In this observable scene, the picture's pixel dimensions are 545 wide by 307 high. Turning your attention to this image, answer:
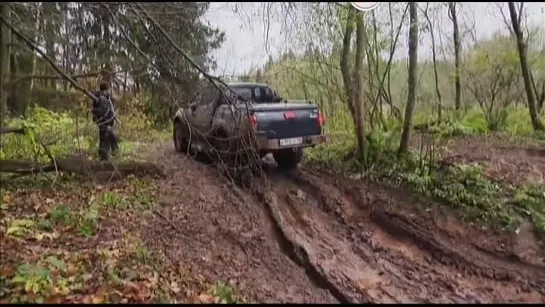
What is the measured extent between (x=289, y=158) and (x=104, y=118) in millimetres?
3789

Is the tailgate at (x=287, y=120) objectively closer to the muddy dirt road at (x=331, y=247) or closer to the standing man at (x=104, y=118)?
the muddy dirt road at (x=331, y=247)

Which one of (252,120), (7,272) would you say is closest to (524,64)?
(252,120)

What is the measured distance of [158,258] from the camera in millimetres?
5414

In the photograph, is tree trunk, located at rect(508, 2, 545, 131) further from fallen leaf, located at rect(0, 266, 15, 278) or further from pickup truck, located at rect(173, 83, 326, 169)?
fallen leaf, located at rect(0, 266, 15, 278)

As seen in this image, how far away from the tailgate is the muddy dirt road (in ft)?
3.18

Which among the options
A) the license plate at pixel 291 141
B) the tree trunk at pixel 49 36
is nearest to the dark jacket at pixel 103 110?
the tree trunk at pixel 49 36

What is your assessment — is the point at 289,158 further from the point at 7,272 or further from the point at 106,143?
the point at 7,272

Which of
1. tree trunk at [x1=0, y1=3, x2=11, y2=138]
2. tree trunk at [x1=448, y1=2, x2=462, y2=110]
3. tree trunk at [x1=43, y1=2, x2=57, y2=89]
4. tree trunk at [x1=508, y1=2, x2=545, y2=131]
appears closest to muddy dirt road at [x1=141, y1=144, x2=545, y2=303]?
tree trunk at [x1=43, y1=2, x2=57, y2=89]

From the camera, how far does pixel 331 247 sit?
6777 millimetres

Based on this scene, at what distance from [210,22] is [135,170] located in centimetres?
385

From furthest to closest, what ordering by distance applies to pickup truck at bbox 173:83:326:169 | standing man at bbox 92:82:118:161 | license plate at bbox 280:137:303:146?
1. license plate at bbox 280:137:303:146
2. pickup truck at bbox 173:83:326:169
3. standing man at bbox 92:82:118:161

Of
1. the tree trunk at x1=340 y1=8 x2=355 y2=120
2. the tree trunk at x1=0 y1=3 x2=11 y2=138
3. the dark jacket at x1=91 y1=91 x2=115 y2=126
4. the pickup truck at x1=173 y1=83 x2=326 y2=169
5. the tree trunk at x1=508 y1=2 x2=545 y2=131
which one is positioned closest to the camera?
the tree trunk at x1=0 y1=3 x2=11 y2=138

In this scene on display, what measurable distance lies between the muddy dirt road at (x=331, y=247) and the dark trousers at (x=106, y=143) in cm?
141

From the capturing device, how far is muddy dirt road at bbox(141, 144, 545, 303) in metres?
5.64
